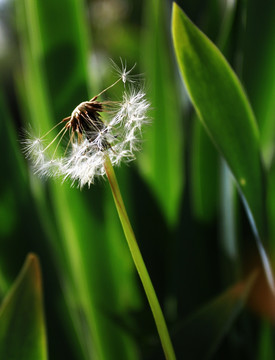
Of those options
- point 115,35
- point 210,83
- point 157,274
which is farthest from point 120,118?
point 115,35

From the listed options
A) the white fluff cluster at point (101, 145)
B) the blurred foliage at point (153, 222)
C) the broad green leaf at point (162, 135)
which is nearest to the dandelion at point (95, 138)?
the white fluff cluster at point (101, 145)

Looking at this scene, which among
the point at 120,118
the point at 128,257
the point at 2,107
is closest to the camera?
the point at 120,118

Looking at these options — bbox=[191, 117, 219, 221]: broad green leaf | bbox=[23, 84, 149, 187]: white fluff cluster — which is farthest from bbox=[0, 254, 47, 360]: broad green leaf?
bbox=[191, 117, 219, 221]: broad green leaf

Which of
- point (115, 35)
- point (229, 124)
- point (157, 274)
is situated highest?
point (115, 35)

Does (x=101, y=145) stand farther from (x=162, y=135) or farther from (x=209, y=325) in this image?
(x=162, y=135)

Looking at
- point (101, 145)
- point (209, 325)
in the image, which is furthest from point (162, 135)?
point (101, 145)

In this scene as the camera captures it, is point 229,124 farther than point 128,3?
No

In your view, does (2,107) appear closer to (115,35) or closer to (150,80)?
(150,80)

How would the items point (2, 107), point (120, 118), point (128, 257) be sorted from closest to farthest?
1. point (120, 118)
2. point (2, 107)
3. point (128, 257)
